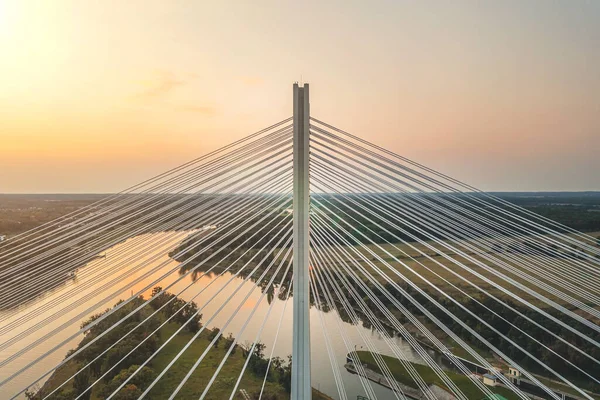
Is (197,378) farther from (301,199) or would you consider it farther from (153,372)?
(301,199)

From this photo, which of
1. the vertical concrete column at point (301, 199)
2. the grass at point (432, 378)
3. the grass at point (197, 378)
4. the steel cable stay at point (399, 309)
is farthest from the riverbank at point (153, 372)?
the vertical concrete column at point (301, 199)

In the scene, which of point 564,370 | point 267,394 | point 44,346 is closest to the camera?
point 267,394

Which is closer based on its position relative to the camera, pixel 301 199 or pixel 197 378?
pixel 301 199

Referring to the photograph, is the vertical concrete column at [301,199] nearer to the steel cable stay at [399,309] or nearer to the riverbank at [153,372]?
the steel cable stay at [399,309]

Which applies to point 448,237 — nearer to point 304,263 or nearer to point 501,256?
point 501,256

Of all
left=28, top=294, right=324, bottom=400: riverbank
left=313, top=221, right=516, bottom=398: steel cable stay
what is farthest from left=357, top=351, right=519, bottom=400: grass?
left=313, top=221, right=516, bottom=398: steel cable stay

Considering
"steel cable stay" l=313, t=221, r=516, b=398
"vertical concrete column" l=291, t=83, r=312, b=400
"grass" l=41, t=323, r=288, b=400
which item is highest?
"vertical concrete column" l=291, t=83, r=312, b=400

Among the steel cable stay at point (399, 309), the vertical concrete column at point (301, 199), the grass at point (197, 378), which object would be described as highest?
the vertical concrete column at point (301, 199)

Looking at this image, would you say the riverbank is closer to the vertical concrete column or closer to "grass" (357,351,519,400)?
"grass" (357,351,519,400)

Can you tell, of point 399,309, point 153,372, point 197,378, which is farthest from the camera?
point 197,378

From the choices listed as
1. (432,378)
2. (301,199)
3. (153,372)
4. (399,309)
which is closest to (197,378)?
(153,372)

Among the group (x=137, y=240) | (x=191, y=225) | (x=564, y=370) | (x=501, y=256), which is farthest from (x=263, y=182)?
(x=564, y=370)
